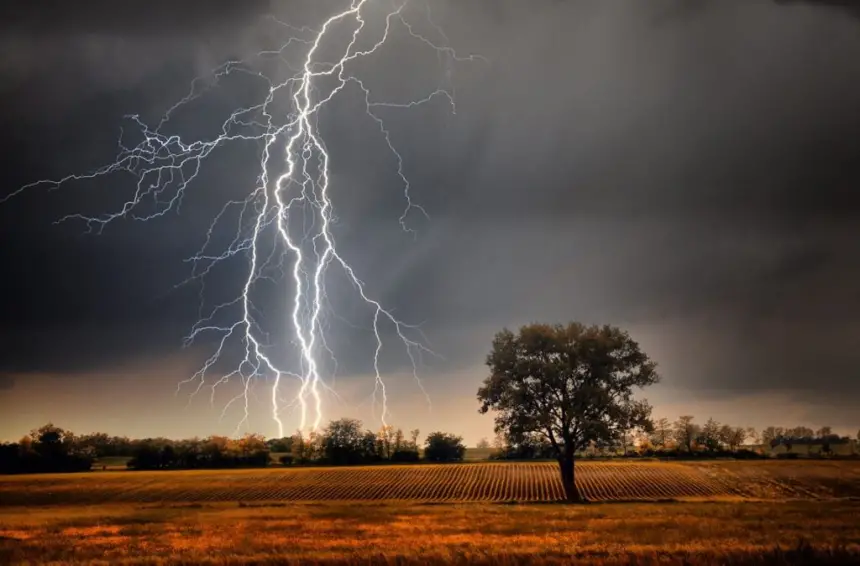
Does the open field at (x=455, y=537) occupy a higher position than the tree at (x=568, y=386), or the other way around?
the tree at (x=568, y=386)

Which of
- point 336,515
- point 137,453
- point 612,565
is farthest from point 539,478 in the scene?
point 137,453

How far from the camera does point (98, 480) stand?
58.7 meters

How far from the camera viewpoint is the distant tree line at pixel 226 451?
78.6 meters

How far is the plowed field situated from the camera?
4272cm

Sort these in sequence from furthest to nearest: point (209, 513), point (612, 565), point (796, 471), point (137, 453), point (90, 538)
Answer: point (137, 453)
point (796, 471)
point (209, 513)
point (90, 538)
point (612, 565)

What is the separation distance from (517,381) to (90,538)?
23.0 meters

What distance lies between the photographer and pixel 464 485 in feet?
165

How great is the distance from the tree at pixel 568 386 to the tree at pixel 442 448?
4829 centimetres

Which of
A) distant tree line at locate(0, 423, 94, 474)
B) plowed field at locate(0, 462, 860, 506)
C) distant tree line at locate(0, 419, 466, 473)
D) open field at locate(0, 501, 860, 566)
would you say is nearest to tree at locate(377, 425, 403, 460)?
distant tree line at locate(0, 419, 466, 473)

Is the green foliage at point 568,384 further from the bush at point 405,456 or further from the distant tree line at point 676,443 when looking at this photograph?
the bush at point 405,456

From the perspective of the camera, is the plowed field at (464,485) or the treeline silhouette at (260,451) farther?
the treeline silhouette at (260,451)

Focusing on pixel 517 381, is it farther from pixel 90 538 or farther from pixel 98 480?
pixel 98 480

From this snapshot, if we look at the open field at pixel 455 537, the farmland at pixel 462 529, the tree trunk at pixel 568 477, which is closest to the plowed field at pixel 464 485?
the farmland at pixel 462 529

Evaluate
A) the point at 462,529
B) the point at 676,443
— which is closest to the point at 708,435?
the point at 676,443
